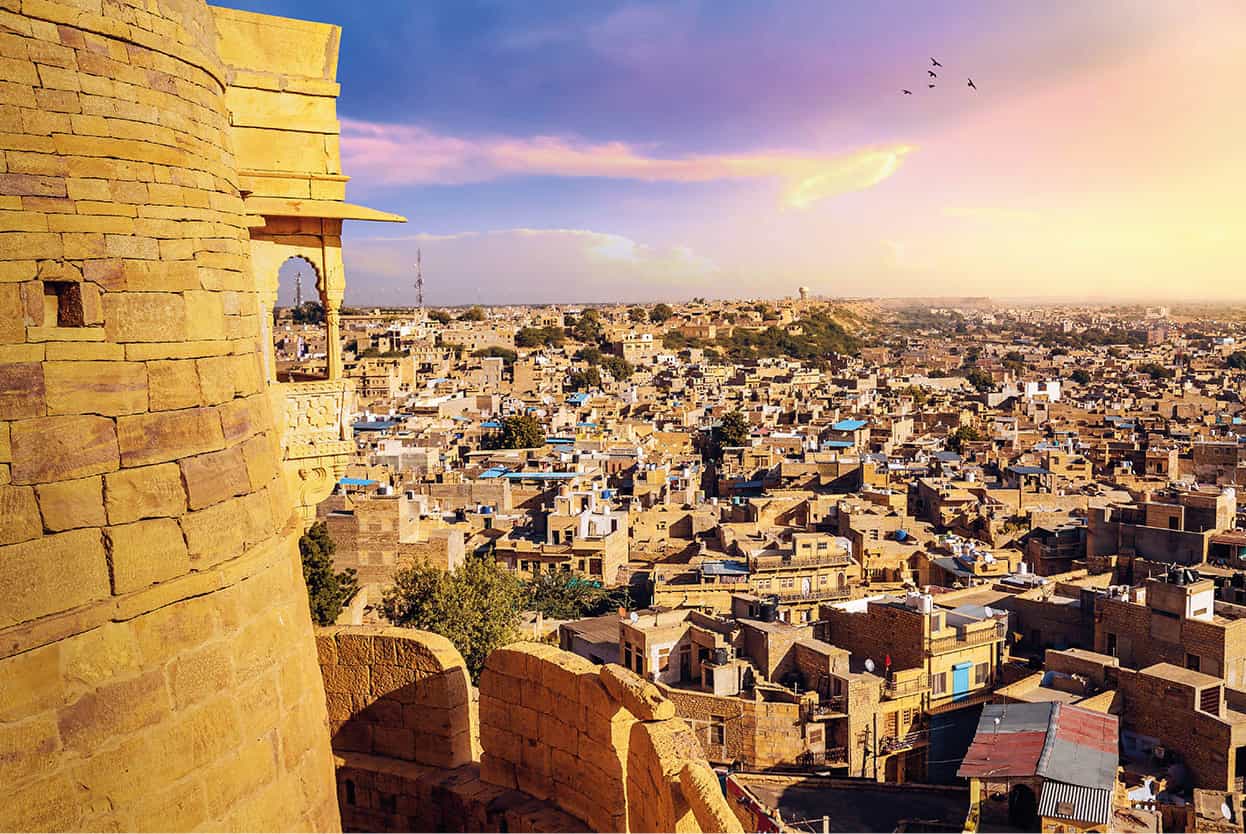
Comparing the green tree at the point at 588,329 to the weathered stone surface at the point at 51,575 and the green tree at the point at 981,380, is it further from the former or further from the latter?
the weathered stone surface at the point at 51,575

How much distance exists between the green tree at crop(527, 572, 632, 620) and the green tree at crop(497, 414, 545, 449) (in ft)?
56.0

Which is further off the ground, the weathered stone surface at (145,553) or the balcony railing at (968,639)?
the weathered stone surface at (145,553)

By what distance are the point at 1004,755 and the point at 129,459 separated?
12807 mm

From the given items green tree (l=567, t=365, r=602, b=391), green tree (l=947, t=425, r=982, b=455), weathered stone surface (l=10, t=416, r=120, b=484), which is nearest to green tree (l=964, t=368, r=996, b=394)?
green tree (l=947, t=425, r=982, b=455)

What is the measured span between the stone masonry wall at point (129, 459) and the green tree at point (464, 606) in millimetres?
14325

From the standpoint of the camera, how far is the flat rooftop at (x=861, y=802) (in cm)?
1445

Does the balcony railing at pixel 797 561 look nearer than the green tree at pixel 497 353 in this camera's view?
Yes

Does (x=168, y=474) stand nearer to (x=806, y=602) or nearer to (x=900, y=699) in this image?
(x=900, y=699)

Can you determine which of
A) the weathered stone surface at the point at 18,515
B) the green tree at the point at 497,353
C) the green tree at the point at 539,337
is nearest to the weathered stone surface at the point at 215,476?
the weathered stone surface at the point at 18,515

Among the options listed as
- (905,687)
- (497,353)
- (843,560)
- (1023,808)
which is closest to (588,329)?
(497,353)

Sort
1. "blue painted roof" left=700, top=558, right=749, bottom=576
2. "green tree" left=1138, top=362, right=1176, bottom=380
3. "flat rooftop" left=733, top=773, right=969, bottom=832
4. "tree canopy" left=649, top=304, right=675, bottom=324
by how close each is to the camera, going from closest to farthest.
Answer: "flat rooftop" left=733, top=773, right=969, bottom=832 < "blue painted roof" left=700, top=558, right=749, bottom=576 < "green tree" left=1138, top=362, right=1176, bottom=380 < "tree canopy" left=649, top=304, right=675, bottom=324

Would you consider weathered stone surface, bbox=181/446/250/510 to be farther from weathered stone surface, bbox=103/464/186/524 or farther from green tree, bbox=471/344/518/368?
green tree, bbox=471/344/518/368

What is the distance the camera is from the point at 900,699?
1803cm

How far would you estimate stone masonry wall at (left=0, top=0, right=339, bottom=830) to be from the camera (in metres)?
2.88
